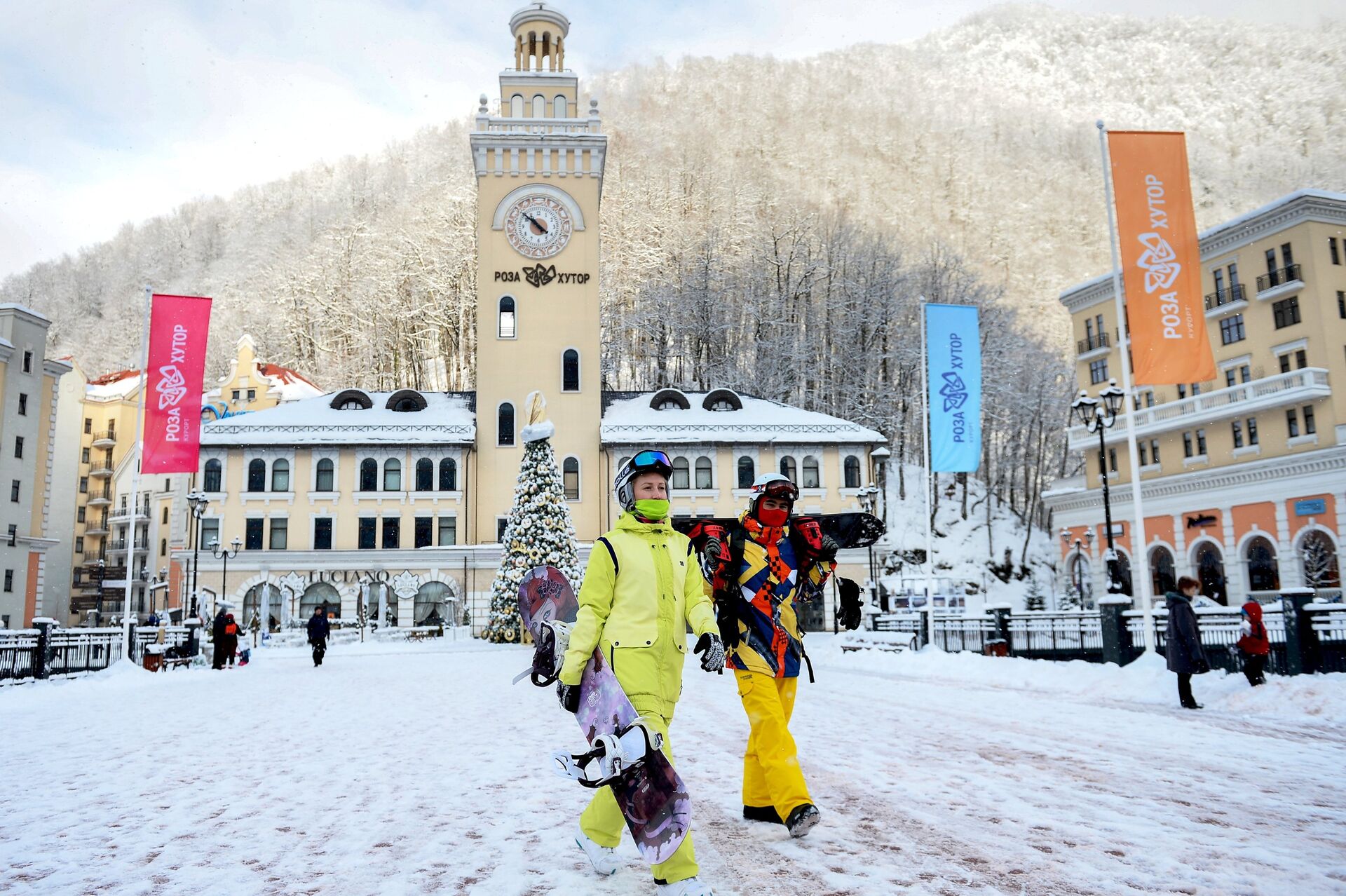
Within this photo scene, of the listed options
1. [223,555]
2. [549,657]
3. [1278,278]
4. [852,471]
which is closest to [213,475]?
[223,555]

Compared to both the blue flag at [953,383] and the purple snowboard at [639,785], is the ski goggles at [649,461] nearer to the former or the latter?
the purple snowboard at [639,785]

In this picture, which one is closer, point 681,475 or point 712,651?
point 712,651

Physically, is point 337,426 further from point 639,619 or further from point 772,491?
point 639,619

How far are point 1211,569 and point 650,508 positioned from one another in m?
46.1

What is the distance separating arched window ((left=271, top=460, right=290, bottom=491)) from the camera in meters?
46.3

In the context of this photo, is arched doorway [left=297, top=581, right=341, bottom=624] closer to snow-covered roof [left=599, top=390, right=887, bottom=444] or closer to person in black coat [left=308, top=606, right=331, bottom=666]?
snow-covered roof [left=599, top=390, right=887, bottom=444]

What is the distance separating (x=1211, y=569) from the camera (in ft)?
144

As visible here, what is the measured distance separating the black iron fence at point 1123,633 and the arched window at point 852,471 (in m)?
17.4

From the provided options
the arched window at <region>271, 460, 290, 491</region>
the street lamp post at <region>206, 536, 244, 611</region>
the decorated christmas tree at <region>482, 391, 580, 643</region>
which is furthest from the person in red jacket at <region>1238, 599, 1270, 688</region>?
the arched window at <region>271, 460, 290, 491</region>

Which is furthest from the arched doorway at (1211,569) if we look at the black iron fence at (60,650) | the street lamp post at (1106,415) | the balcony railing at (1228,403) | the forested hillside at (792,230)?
the black iron fence at (60,650)

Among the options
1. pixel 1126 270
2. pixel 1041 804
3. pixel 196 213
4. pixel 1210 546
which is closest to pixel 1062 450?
pixel 1210 546

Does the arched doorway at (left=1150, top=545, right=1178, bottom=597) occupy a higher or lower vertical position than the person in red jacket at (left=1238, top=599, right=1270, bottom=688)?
higher

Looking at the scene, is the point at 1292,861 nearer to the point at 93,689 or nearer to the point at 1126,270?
the point at 1126,270

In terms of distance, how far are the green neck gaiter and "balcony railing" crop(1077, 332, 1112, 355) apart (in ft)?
171
